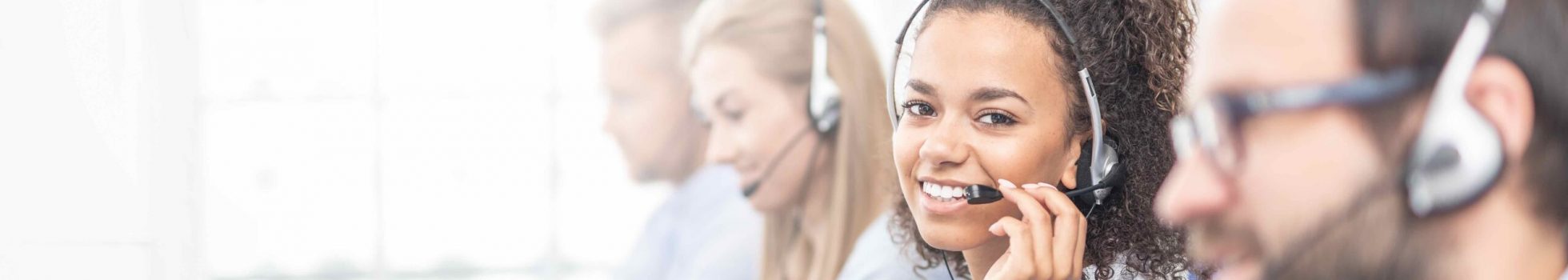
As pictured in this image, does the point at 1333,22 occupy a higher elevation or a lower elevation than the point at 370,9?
higher

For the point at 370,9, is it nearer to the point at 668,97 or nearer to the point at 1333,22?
the point at 668,97

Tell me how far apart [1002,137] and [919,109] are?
0.09 metres

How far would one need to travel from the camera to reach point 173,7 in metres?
4.78

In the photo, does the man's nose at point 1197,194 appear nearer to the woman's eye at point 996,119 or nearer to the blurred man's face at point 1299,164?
the blurred man's face at point 1299,164

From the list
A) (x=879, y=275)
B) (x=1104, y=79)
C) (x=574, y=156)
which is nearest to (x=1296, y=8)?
(x=1104, y=79)

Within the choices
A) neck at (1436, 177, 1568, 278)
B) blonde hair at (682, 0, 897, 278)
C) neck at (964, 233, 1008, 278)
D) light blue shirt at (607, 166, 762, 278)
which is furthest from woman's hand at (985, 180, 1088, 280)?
light blue shirt at (607, 166, 762, 278)

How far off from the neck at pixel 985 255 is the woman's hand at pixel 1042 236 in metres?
0.11

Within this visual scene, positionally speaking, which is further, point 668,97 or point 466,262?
point 466,262

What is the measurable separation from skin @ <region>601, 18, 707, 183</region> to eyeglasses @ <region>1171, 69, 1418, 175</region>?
2.04 m

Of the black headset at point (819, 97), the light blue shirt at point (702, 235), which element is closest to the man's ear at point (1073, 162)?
the black headset at point (819, 97)

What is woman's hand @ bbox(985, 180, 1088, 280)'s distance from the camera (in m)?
1.06

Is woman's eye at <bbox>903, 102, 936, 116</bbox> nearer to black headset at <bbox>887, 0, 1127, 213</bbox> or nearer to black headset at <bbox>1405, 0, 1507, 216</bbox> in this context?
black headset at <bbox>887, 0, 1127, 213</bbox>

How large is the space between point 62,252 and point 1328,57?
15.2 feet

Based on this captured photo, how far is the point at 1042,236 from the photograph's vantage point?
42.1 inches
